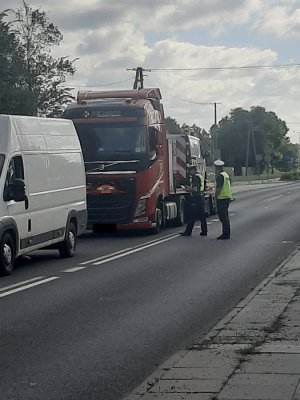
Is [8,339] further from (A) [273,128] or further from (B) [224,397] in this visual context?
(A) [273,128]

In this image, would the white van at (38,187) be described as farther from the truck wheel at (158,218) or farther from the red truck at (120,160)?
the truck wheel at (158,218)

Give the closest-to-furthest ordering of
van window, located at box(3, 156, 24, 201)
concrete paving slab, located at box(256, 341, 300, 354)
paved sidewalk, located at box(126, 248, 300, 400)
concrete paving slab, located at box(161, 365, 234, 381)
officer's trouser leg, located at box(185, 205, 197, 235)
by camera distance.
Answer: paved sidewalk, located at box(126, 248, 300, 400), concrete paving slab, located at box(161, 365, 234, 381), concrete paving slab, located at box(256, 341, 300, 354), van window, located at box(3, 156, 24, 201), officer's trouser leg, located at box(185, 205, 197, 235)

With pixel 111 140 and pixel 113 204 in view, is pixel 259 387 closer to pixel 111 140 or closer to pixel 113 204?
pixel 113 204


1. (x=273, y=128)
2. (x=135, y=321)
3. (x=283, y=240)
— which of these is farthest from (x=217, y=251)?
(x=273, y=128)

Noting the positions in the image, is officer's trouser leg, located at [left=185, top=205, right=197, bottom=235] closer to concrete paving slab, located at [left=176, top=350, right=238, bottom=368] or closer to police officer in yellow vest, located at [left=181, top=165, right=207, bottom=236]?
police officer in yellow vest, located at [left=181, top=165, right=207, bottom=236]

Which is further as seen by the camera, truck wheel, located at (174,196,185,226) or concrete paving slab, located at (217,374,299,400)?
truck wheel, located at (174,196,185,226)

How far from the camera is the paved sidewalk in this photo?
7.53 metres

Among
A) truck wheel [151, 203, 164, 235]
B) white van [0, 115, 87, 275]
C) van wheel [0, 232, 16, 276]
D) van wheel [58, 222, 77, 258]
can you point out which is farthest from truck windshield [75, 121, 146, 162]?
van wheel [0, 232, 16, 276]

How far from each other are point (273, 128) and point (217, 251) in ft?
423

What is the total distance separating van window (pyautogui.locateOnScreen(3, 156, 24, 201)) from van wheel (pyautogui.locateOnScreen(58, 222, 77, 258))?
263cm

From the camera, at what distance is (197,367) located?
852 centimetres

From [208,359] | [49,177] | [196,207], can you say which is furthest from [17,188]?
→ [196,207]

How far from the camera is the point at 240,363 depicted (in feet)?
28.1

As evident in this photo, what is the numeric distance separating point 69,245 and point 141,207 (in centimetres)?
525
